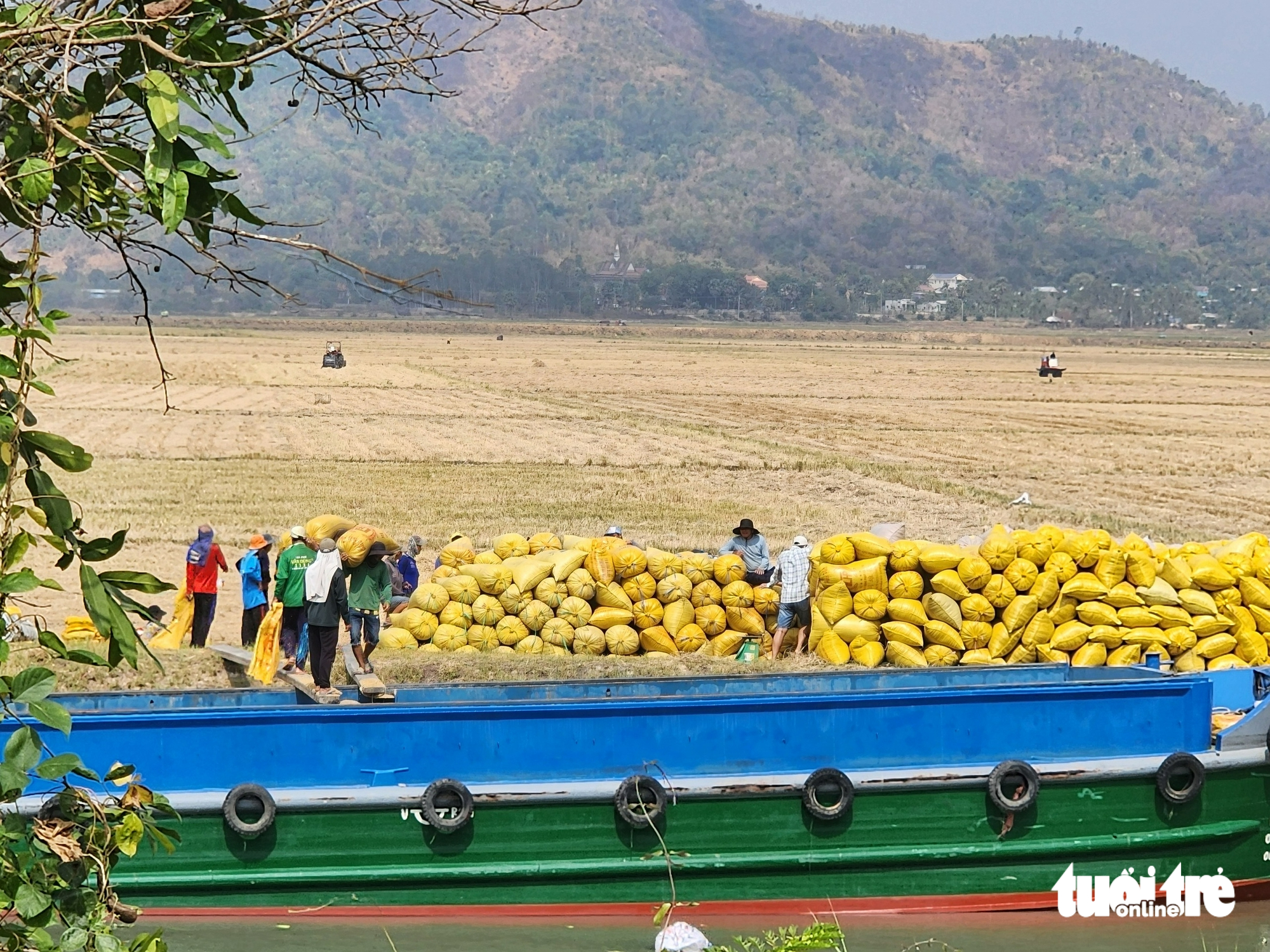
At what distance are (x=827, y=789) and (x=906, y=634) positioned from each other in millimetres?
4520

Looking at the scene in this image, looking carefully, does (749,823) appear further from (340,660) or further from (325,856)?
(340,660)

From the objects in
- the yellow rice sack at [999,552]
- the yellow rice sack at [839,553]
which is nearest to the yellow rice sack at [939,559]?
the yellow rice sack at [999,552]

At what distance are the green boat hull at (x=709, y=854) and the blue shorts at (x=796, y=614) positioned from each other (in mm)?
4718

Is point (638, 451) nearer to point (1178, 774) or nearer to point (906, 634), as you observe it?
point (906, 634)

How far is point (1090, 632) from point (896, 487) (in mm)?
17057

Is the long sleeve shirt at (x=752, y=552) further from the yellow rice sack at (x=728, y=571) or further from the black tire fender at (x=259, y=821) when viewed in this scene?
the black tire fender at (x=259, y=821)

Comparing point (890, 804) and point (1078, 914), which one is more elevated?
point (890, 804)

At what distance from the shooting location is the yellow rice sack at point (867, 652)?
1359cm

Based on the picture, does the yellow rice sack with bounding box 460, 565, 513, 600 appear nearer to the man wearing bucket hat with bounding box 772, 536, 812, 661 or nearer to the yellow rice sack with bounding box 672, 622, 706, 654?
the yellow rice sack with bounding box 672, 622, 706, 654

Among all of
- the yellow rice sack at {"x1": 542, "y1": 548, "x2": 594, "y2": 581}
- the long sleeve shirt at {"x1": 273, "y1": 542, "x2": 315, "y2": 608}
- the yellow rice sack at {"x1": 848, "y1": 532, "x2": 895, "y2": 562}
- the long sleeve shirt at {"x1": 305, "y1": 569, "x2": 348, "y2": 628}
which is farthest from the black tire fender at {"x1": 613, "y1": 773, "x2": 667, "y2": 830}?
the yellow rice sack at {"x1": 542, "y1": 548, "x2": 594, "y2": 581}

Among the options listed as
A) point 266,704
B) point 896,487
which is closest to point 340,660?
point 266,704

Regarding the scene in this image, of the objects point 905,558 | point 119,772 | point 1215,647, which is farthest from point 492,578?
point 119,772

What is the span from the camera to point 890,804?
9297mm

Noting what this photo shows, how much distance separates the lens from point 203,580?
47.3 ft
